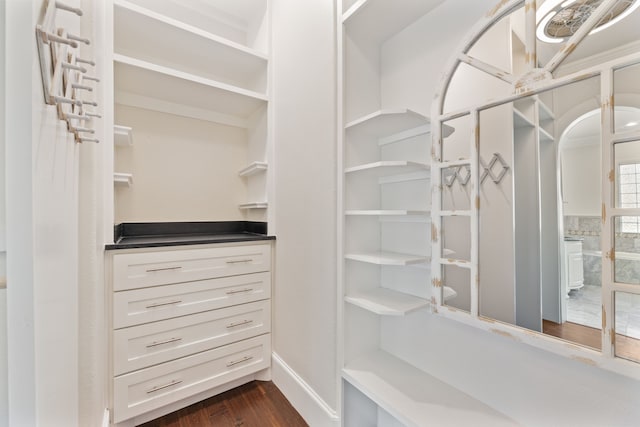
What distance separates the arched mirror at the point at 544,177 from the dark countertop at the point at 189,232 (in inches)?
51.4

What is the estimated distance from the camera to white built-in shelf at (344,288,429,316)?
1177 mm

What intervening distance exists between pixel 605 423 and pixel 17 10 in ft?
5.48

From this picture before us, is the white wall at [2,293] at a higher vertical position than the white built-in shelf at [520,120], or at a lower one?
lower

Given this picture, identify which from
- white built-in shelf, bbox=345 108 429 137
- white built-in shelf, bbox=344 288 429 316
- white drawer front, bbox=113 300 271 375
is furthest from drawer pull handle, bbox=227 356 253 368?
white built-in shelf, bbox=345 108 429 137

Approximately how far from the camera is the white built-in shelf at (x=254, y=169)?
2018mm

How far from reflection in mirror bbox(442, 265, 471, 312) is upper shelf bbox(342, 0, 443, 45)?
119 cm

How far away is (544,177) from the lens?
2.96 feet

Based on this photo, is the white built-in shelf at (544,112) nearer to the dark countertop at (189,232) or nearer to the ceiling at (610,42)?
the ceiling at (610,42)

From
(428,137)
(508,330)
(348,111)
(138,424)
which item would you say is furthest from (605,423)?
(138,424)

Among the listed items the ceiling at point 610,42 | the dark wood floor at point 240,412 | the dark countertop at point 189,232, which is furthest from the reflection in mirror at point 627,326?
the dark countertop at point 189,232

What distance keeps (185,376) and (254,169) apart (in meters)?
1.44

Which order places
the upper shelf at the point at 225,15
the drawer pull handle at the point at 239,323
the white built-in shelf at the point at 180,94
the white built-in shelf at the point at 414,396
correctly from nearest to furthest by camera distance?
the white built-in shelf at the point at 414,396 < the white built-in shelf at the point at 180,94 < the drawer pull handle at the point at 239,323 < the upper shelf at the point at 225,15

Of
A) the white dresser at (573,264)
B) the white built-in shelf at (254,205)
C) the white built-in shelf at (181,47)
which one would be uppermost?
the white built-in shelf at (181,47)

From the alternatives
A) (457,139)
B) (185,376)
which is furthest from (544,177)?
(185,376)
